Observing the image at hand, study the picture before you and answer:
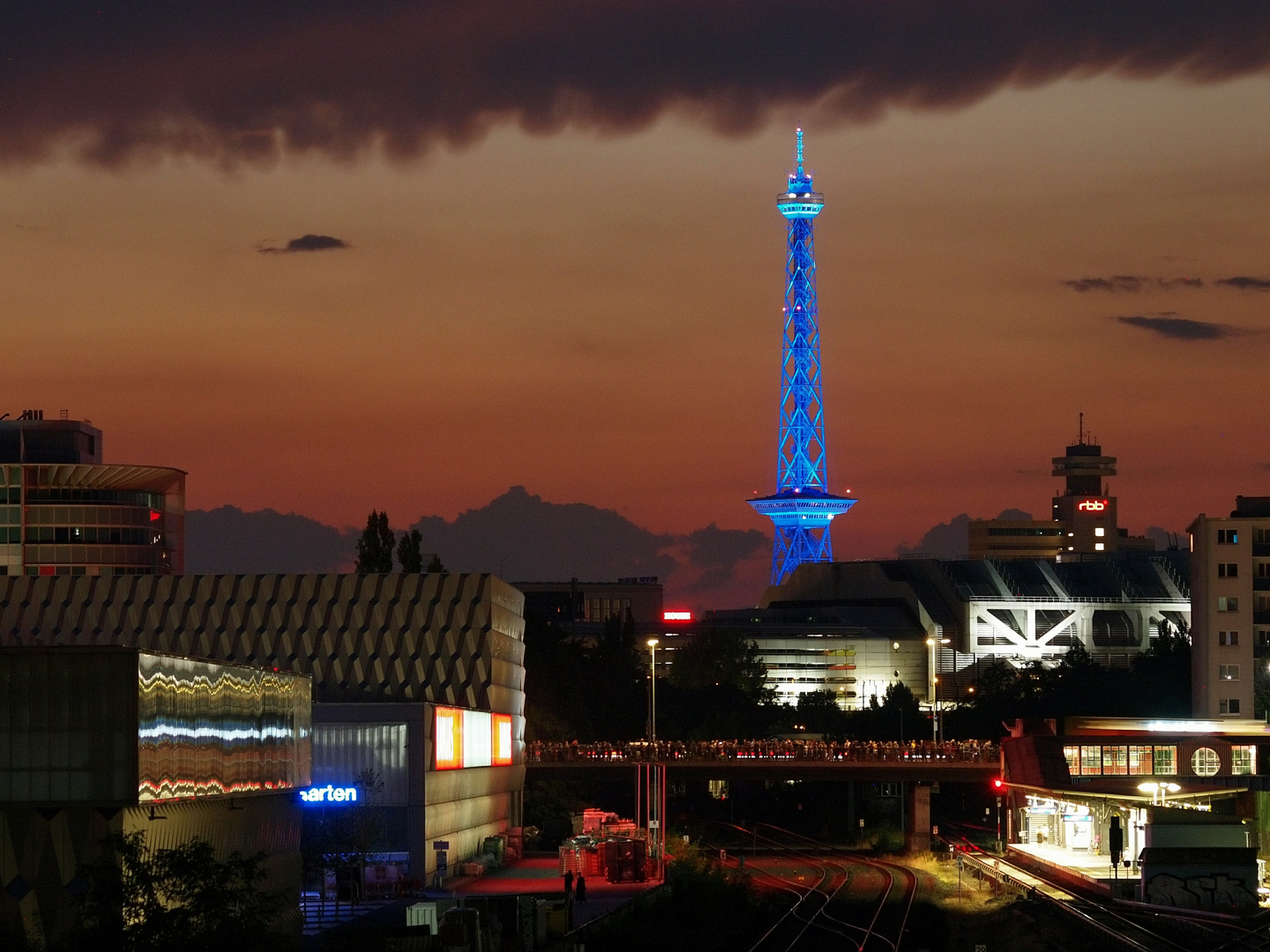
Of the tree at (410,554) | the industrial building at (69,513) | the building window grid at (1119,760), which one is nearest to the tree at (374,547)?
the tree at (410,554)

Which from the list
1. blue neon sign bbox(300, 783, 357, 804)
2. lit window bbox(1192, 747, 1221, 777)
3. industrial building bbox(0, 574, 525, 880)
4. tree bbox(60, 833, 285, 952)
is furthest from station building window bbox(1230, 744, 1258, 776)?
tree bbox(60, 833, 285, 952)

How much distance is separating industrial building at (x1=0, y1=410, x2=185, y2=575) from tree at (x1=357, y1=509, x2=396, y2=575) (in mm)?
80636

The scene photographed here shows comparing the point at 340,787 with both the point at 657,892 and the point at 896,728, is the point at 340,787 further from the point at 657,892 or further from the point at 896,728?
the point at 896,728

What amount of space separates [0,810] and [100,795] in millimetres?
2109

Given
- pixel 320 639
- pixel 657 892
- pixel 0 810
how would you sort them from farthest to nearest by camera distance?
pixel 320 639, pixel 657 892, pixel 0 810

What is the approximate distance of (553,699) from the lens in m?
133

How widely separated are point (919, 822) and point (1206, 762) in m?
14.2

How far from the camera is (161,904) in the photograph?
4203 centimetres

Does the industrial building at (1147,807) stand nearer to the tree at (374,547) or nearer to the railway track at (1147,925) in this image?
the railway track at (1147,925)

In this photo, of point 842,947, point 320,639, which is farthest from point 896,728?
point 842,947

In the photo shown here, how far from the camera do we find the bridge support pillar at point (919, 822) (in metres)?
103

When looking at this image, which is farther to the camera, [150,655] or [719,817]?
[719,817]

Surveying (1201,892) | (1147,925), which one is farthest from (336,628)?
(1147,925)

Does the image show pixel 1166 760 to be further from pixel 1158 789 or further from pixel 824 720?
pixel 824 720
